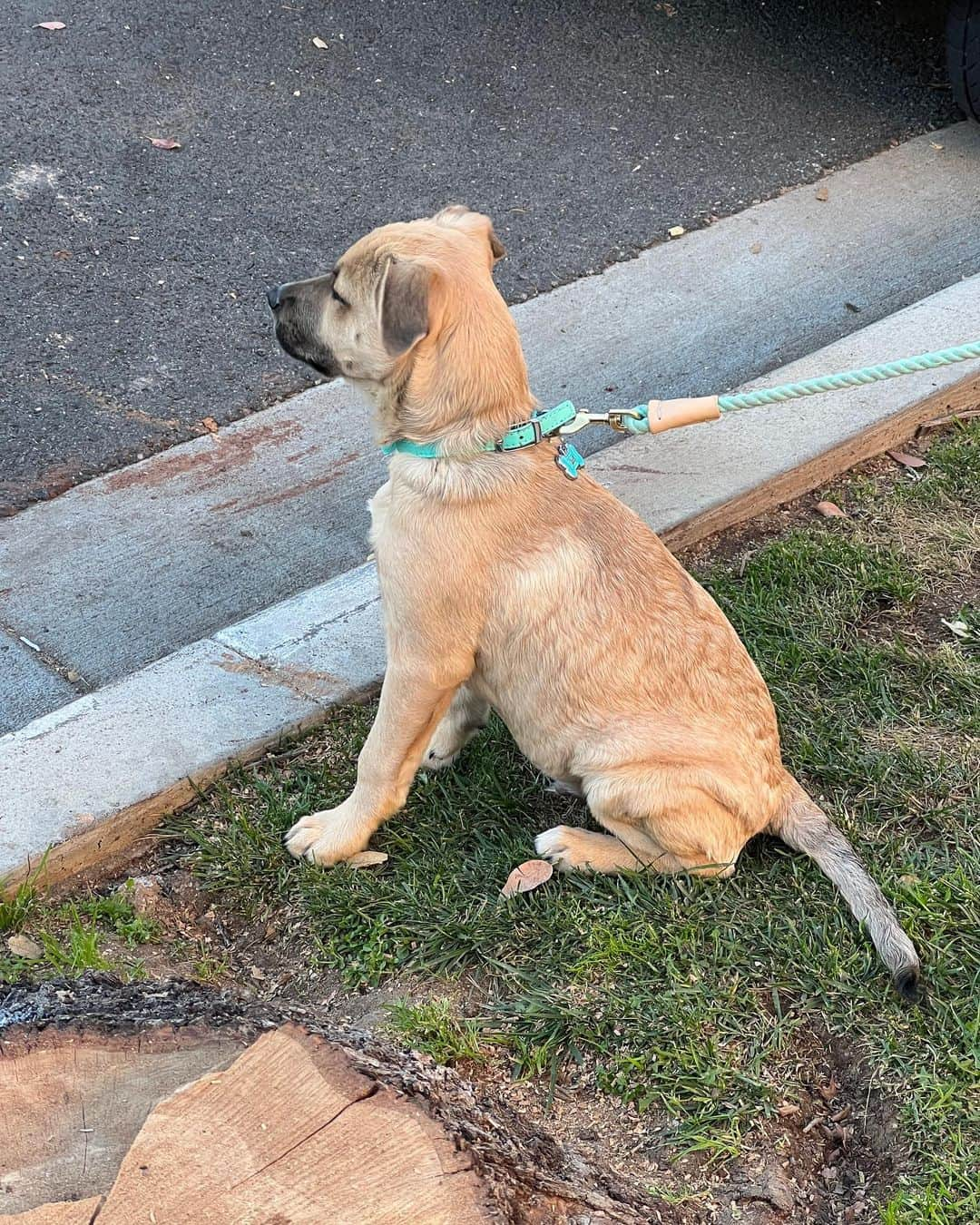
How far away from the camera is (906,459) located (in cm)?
489

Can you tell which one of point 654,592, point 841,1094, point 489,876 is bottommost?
point 841,1094

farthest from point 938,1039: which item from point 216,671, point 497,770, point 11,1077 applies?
point 216,671

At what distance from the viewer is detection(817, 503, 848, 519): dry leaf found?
4.59 metres

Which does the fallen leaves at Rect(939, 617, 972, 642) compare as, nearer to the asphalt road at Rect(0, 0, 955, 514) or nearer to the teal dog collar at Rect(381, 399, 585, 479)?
the teal dog collar at Rect(381, 399, 585, 479)

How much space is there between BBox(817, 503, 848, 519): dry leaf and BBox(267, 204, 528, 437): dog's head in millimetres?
1997

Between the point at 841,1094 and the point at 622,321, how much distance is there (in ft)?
12.8

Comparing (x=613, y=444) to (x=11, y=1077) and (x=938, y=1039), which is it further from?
(x=11, y=1077)

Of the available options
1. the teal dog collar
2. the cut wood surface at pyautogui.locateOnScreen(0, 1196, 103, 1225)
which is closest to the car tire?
the teal dog collar

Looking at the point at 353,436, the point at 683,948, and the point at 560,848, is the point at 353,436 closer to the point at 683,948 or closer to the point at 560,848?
the point at 560,848

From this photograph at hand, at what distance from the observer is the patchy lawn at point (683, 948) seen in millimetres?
2566

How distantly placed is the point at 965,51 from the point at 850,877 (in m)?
5.81

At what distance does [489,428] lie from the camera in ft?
9.64

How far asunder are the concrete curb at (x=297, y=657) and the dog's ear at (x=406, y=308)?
124 centimetres

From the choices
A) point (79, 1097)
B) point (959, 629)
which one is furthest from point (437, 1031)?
point (959, 629)
